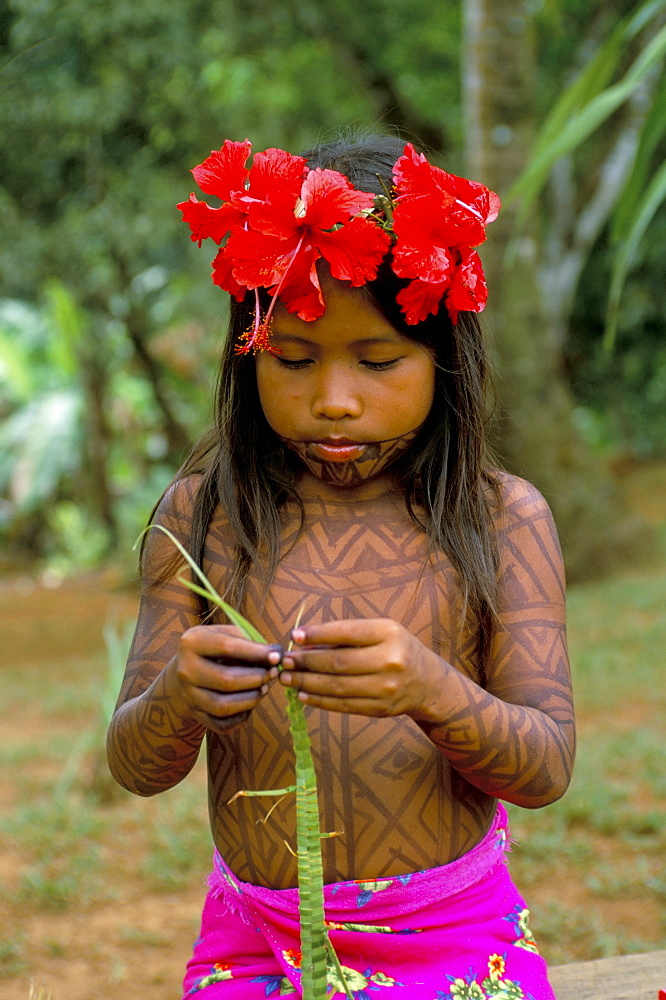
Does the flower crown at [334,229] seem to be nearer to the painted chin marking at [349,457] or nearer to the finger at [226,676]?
the painted chin marking at [349,457]

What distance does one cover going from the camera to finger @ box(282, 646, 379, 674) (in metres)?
1.26

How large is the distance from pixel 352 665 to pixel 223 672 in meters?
0.16

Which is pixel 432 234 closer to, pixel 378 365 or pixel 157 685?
pixel 378 365

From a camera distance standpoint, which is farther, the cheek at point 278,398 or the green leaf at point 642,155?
the green leaf at point 642,155

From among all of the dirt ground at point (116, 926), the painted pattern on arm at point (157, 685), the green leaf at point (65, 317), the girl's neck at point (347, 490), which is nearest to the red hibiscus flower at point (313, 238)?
the girl's neck at point (347, 490)

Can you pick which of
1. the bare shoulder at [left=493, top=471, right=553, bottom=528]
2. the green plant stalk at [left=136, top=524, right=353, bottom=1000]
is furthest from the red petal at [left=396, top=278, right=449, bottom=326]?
the green plant stalk at [left=136, top=524, right=353, bottom=1000]

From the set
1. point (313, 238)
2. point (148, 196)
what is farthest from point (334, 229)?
point (148, 196)

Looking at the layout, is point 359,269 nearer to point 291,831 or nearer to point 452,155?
point 291,831

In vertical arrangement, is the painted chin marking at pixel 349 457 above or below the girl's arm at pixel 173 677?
above

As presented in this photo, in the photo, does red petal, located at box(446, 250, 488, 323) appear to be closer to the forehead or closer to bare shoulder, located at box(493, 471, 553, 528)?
the forehead

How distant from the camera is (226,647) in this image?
1.30m

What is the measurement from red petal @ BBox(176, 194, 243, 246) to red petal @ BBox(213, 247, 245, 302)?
3 cm

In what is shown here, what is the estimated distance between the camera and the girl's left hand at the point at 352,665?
4.13 feet

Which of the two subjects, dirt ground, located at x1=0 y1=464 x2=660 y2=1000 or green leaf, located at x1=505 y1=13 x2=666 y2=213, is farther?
dirt ground, located at x1=0 y1=464 x2=660 y2=1000
